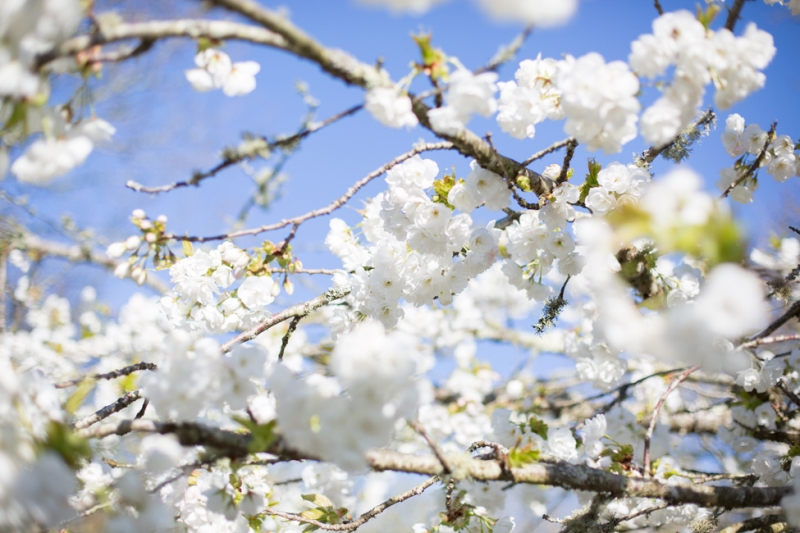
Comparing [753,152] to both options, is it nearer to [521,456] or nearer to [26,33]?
[521,456]

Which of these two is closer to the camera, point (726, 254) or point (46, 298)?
point (726, 254)

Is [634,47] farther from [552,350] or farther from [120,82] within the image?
[120,82]

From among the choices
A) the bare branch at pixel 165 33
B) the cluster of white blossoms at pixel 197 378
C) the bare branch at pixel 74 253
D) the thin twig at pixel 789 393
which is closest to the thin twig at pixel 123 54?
the bare branch at pixel 165 33

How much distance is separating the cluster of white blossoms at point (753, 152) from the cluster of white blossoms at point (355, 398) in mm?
1608

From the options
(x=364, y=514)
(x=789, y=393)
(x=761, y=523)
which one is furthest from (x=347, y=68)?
(x=789, y=393)

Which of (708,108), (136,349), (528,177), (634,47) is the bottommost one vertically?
(136,349)

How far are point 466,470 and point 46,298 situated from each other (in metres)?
8.23

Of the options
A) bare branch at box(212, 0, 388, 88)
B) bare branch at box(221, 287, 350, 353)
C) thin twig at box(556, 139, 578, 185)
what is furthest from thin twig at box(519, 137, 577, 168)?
bare branch at box(221, 287, 350, 353)

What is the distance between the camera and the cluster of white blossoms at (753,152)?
1.76m

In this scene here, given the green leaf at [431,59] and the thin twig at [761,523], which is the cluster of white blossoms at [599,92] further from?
the thin twig at [761,523]

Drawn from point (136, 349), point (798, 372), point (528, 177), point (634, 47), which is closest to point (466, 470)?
point (528, 177)

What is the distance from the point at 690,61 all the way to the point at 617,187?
1.45 feet

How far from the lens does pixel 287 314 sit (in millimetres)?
1609

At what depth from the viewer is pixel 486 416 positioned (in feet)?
12.8
